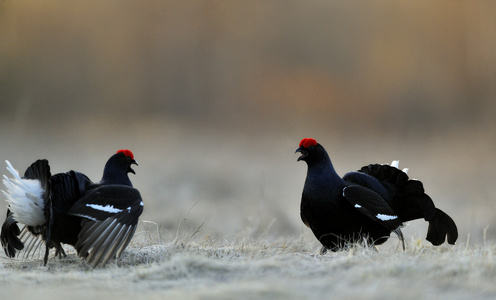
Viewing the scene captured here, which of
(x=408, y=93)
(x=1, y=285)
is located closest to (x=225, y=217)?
(x=1, y=285)

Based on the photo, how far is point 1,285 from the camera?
4.52m

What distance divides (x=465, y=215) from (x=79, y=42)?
404 inches

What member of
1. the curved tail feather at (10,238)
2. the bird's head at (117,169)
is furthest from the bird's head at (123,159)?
the curved tail feather at (10,238)

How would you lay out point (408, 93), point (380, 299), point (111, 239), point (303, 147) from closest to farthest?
point (380, 299) < point (111, 239) < point (303, 147) < point (408, 93)

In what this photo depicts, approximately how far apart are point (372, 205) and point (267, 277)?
6.59 feet

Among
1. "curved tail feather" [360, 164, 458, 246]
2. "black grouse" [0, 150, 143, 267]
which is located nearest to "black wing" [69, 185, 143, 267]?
"black grouse" [0, 150, 143, 267]

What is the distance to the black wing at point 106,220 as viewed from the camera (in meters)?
5.25

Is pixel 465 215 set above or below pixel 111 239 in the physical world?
above

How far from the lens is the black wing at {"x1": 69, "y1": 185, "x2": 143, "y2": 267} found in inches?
207

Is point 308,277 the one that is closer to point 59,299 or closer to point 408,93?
point 59,299

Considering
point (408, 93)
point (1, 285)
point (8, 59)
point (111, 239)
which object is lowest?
point (1, 285)

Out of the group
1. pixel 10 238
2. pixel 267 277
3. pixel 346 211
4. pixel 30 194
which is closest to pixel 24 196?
pixel 30 194

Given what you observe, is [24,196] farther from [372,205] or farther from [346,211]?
[372,205]

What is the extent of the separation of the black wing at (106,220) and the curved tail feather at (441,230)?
9.24ft
